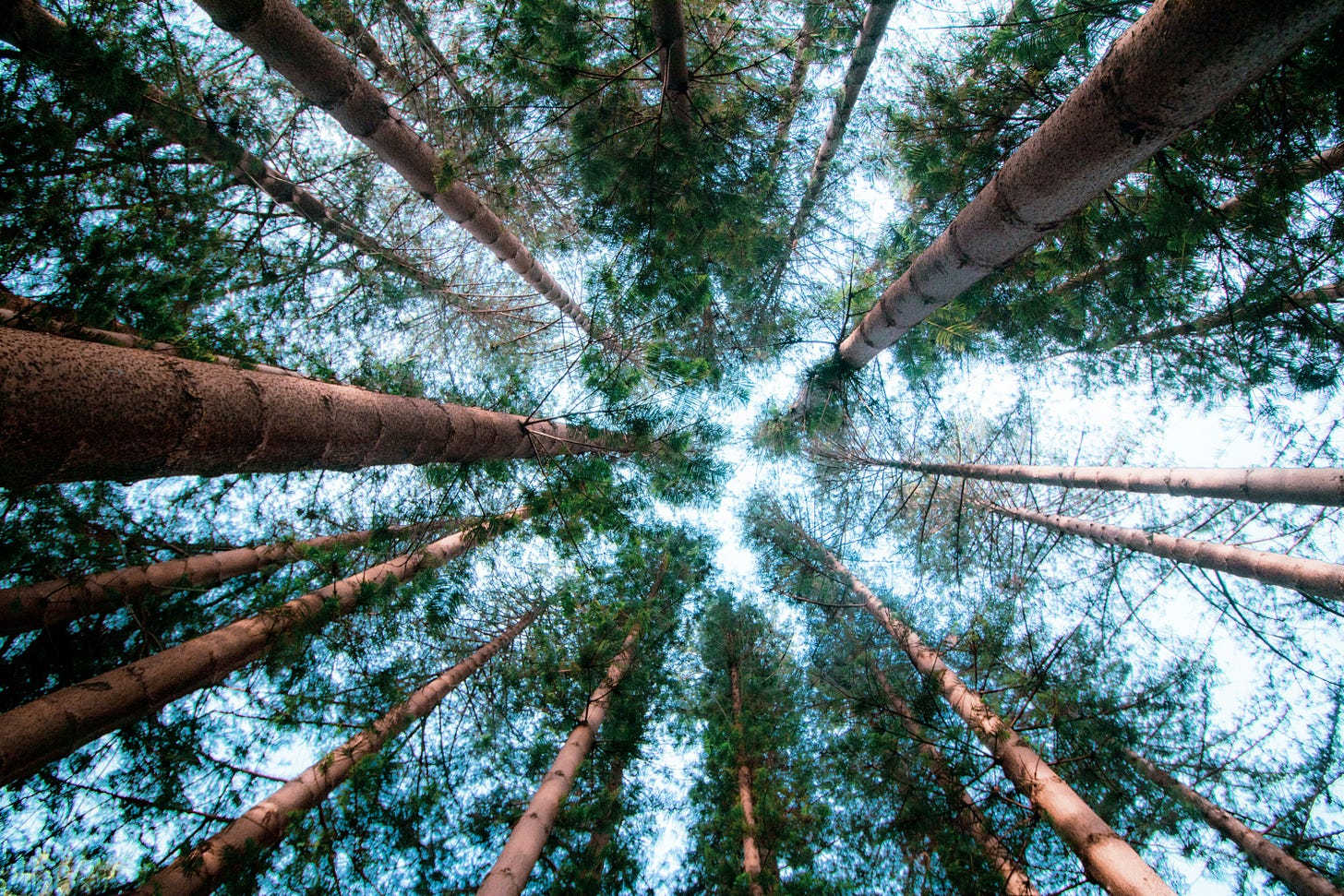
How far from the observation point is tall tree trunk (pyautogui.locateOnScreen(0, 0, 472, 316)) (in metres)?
2.81

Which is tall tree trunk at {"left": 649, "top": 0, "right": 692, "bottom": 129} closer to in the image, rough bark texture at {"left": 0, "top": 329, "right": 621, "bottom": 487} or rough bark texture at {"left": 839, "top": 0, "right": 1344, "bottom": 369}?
rough bark texture at {"left": 839, "top": 0, "right": 1344, "bottom": 369}

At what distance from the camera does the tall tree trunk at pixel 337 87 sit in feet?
8.05

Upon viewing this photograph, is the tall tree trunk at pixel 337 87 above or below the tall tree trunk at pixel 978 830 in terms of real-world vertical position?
above

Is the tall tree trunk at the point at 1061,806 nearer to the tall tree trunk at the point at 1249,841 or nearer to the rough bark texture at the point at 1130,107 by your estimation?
the tall tree trunk at the point at 1249,841

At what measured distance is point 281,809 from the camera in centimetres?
344

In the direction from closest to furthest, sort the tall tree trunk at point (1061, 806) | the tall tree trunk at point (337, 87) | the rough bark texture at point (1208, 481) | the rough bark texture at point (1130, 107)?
the rough bark texture at point (1130, 107)
the tall tree trunk at point (337, 87)
the tall tree trunk at point (1061, 806)
the rough bark texture at point (1208, 481)

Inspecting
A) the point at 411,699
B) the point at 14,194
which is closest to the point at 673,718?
the point at 411,699

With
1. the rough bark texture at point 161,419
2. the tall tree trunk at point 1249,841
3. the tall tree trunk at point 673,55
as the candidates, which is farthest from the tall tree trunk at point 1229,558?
the rough bark texture at point 161,419

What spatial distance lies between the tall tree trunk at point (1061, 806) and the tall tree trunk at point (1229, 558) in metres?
2.28

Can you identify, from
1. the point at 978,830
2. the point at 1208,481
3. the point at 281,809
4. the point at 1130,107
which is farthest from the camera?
the point at 978,830

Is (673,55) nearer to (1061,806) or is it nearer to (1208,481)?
(1208,481)

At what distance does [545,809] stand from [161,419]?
372 centimetres

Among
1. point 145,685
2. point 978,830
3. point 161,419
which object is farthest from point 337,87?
point 978,830

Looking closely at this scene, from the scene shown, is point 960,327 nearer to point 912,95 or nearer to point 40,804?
point 912,95
